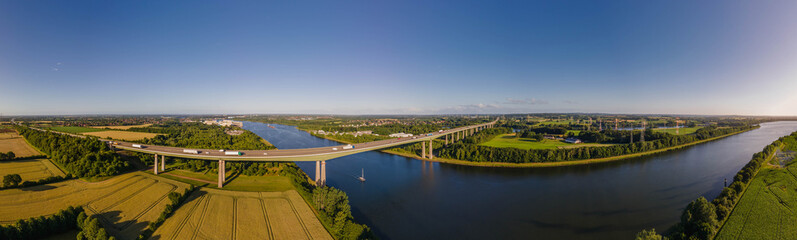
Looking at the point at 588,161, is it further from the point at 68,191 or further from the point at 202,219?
the point at 68,191

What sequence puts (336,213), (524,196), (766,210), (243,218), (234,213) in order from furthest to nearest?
(524,196) < (766,210) < (234,213) < (243,218) < (336,213)

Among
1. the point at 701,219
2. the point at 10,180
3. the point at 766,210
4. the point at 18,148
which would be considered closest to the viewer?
the point at 701,219

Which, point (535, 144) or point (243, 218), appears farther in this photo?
point (535, 144)

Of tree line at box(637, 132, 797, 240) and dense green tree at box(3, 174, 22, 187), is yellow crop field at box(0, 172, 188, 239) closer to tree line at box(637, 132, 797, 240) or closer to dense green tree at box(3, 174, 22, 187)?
dense green tree at box(3, 174, 22, 187)

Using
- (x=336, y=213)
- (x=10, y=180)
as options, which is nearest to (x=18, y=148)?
(x=10, y=180)

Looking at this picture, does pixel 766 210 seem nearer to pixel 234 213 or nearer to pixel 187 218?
pixel 234 213

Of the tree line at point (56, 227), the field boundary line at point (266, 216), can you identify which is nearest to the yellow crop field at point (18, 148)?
the tree line at point (56, 227)

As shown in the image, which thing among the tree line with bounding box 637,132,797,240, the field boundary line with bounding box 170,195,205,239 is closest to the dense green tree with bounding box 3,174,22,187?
the field boundary line with bounding box 170,195,205,239
